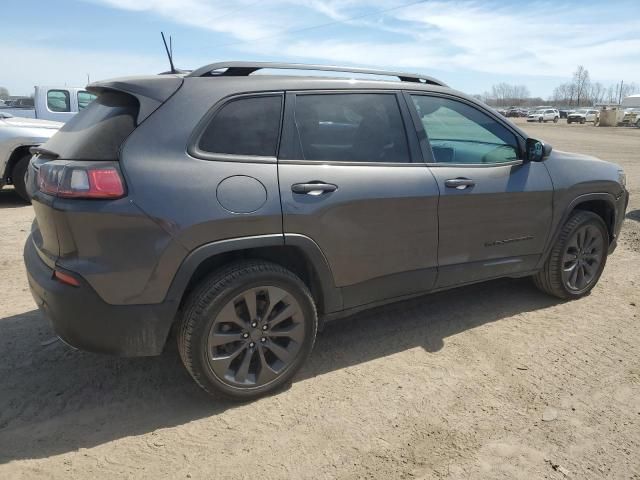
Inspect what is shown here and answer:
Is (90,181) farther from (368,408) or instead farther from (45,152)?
(368,408)

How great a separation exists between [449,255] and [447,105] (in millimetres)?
1076

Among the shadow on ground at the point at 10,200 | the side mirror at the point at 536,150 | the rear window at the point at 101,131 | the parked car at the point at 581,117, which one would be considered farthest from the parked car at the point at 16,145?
the parked car at the point at 581,117

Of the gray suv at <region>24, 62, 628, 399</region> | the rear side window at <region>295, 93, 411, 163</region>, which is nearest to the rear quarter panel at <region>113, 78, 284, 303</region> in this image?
the gray suv at <region>24, 62, 628, 399</region>

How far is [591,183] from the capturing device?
4.21 metres

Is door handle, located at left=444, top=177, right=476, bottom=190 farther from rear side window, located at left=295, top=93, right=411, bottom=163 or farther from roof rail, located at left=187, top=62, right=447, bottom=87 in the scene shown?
roof rail, located at left=187, top=62, right=447, bottom=87

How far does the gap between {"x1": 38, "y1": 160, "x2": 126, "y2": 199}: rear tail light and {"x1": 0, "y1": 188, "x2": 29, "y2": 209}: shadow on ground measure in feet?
22.0

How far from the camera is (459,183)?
347cm

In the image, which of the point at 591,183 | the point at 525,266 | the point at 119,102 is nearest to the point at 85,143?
the point at 119,102

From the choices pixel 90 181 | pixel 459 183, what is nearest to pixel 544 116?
pixel 459 183

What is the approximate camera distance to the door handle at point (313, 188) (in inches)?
111

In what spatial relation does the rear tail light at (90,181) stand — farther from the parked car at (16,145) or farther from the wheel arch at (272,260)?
the parked car at (16,145)

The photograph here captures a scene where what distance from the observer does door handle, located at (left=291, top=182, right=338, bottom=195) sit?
9.25 feet

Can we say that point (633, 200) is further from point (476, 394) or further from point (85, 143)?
point (85, 143)

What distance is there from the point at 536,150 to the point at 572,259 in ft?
3.47
